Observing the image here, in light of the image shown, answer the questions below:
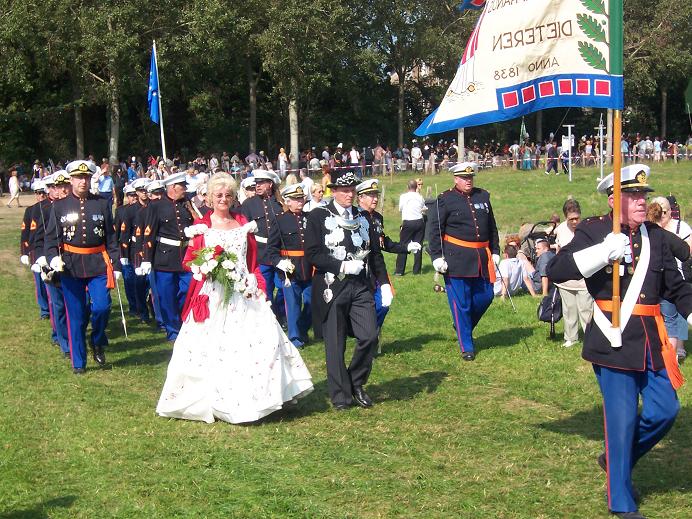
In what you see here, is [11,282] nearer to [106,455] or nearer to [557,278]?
[106,455]

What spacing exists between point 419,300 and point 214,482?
29.3 feet

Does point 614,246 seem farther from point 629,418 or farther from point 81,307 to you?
point 81,307

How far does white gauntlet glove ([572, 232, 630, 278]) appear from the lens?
5.77 meters

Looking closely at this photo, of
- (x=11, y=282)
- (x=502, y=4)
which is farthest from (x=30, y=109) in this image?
(x=502, y=4)

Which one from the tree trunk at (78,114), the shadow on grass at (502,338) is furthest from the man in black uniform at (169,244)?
the tree trunk at (78,114)

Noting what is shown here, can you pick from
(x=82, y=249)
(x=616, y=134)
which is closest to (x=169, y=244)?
(x=82, y=249)

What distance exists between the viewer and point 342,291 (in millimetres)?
8633

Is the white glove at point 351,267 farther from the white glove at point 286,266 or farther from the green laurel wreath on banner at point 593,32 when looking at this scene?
the green laurel wreath on banner at point 593,32

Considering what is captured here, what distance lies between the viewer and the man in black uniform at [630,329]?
19.3ft

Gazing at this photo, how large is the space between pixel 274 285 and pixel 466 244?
3.06 meters

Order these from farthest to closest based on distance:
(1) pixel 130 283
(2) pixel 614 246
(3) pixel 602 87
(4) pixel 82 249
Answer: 1. (1) pixel 130 283
2. (4) pixel 82 249
3. (3) pixel 602 87
4. (2) pixel 614 246

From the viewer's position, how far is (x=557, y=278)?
617 centimetres

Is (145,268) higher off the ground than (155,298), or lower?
higher

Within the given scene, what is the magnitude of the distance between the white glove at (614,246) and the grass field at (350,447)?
1.54 meters
